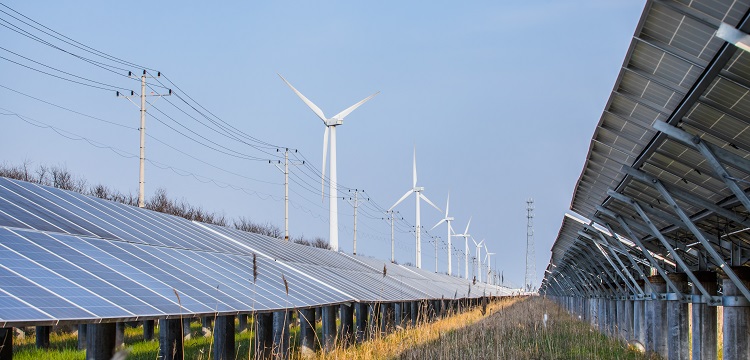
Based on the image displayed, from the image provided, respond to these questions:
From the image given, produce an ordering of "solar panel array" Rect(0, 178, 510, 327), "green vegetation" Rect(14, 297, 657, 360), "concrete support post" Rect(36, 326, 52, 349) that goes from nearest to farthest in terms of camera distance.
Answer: "solar panel array" Rect(0, 178, 510, 327), "green vegetation" Rect(14, 297, 657, 360), "concrete support post" Rect(36, 326, 52, 349)

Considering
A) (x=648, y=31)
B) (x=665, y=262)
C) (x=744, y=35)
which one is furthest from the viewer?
(x=665, y=262)

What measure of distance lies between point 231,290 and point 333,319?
20.2 feet

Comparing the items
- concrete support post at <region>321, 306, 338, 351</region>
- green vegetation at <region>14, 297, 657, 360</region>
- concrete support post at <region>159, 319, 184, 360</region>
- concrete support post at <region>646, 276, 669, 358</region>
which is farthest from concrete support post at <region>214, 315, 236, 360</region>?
concrete support post at <region>646, 276, 669, 358</region>

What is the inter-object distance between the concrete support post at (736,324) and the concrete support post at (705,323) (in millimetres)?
2622

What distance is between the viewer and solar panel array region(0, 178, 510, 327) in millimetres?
12734

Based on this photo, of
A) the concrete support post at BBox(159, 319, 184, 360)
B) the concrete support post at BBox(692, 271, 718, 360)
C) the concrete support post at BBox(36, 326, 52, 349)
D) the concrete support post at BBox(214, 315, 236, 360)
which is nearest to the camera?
the concrete support post at BBox(159, 319, 184, 360)

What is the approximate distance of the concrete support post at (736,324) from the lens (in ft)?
58.2

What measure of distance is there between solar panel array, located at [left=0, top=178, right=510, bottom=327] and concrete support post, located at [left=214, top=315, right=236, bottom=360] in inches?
20.7

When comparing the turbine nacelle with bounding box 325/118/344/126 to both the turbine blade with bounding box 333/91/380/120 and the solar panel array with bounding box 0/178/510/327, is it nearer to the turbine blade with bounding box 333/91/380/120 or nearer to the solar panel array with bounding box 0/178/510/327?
the turbine blade with bounding box 333/91/380/120

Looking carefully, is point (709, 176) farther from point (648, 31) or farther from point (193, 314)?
point (193, 314)

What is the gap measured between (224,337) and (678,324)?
12851mm

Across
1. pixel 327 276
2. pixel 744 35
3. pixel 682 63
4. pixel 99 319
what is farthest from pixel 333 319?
pixel 744 35

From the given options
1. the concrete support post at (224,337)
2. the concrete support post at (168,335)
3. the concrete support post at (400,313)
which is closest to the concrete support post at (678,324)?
the concrete support post at (400,313)

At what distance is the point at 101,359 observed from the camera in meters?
13.7
